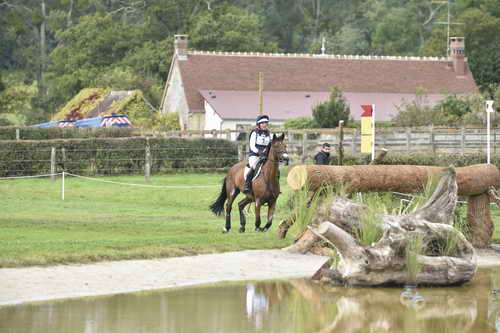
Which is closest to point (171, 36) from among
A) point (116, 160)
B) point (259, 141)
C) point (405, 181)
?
point (116, 160)

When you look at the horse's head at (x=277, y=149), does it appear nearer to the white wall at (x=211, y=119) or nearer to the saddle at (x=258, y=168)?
the saddle at (x=258, y=168)

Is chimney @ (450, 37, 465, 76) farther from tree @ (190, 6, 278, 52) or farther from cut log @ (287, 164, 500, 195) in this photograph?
cut log @ (287, 164, 500, 195)

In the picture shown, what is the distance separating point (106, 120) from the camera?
61031 millimetres

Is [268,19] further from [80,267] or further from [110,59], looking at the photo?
[80,267]

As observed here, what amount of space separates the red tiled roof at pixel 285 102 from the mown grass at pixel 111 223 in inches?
1182

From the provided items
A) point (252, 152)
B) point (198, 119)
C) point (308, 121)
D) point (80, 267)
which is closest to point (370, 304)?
point (80, 267)

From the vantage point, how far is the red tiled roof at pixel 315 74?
7500 centimetres

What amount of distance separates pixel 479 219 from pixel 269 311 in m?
6.69

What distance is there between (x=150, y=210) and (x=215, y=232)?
23.0ft

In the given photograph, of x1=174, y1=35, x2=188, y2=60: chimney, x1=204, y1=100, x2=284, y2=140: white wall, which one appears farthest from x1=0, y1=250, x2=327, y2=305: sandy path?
x1=174, y1=35, x2=188, y2=60: chimney

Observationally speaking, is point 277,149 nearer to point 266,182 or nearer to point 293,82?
point 266,182

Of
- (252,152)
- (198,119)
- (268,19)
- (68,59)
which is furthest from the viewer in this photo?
→ (268,19)

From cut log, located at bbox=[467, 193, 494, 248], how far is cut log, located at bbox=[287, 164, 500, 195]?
0.24 m

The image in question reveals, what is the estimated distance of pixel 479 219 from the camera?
Answer: 1912 centimetres
